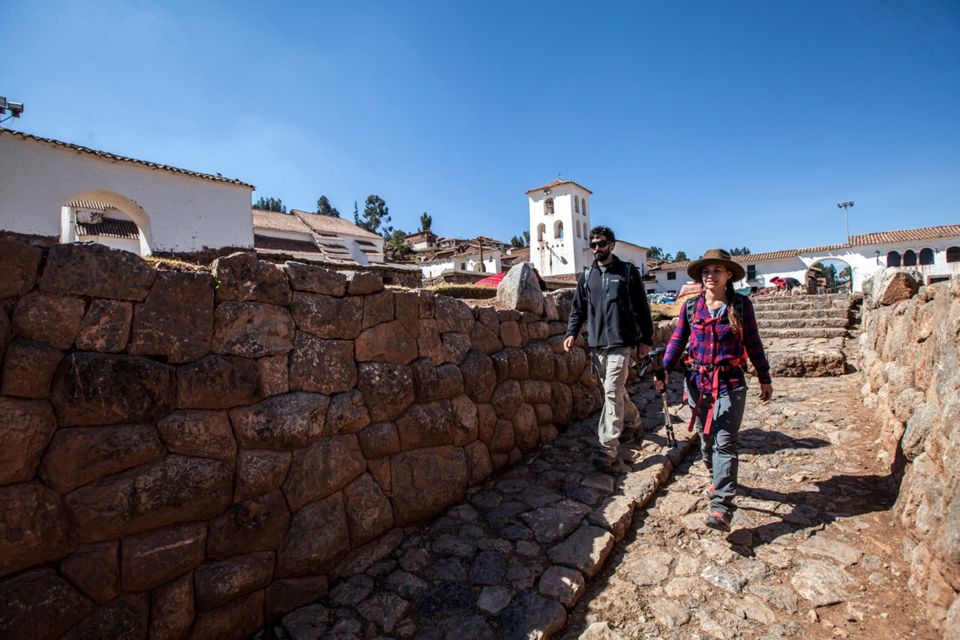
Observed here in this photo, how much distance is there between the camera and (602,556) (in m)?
2.89

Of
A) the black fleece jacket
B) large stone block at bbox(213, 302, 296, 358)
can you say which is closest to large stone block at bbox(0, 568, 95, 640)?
large stone block at bbox(213, 302, 296, 358)

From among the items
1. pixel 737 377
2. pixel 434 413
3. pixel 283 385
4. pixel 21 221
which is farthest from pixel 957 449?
pixel 21 221

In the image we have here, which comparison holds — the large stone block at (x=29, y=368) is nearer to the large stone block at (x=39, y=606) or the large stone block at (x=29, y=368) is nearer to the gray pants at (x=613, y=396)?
the large stone block at (x=39, y=606)

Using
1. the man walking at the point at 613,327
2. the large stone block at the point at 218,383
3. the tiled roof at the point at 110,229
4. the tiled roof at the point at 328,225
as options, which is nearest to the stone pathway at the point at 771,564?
the man walking at the point at 613,327

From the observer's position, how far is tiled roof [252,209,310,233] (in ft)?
96.2

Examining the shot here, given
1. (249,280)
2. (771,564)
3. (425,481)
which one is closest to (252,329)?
(249,280)

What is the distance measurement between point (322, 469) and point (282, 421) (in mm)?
405

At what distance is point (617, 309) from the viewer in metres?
3.90

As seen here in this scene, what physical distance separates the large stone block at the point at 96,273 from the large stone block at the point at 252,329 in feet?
1.28

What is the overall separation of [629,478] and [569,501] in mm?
616

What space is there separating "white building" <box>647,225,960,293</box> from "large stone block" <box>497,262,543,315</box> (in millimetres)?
24858

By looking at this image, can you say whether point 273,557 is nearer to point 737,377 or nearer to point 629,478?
point 629,478

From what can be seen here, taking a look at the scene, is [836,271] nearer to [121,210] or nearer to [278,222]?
[278,222]

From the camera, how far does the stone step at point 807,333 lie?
10128mm
